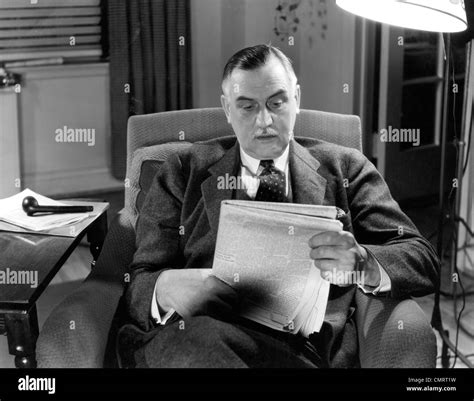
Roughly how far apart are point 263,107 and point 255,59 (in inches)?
3.8

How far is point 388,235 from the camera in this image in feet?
4.49

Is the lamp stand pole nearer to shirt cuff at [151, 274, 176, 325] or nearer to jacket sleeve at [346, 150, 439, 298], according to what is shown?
jacket sleeve at [346, 150, 439, 298]

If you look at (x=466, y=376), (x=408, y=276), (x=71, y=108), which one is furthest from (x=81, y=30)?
(x=466, y=376)

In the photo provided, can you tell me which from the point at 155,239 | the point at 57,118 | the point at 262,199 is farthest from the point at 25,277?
the point at 262,199

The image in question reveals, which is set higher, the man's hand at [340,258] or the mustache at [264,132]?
the mustache at [264,132]

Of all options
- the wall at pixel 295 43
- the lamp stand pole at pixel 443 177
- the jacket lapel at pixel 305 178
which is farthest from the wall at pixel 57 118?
the lamp stand pole at pixel 443 177

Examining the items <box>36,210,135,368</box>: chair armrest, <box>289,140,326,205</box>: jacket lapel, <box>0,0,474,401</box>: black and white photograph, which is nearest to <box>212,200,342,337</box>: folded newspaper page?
<box>0,0,474,401</box>: black and white photograph

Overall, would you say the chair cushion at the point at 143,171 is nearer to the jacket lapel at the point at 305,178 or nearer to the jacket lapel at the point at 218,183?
the jacket lapel at the point at 218,183

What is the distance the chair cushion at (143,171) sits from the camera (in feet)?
4.97

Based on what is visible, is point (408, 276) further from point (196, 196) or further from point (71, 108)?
point (71, 108)

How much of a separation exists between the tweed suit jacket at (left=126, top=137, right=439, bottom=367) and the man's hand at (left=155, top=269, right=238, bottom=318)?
0.09 feet

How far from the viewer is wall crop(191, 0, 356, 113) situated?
141 centimetres

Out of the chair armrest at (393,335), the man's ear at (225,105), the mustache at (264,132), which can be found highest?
the man's ear at (225,105)

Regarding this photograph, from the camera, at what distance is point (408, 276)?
1.32 metres
